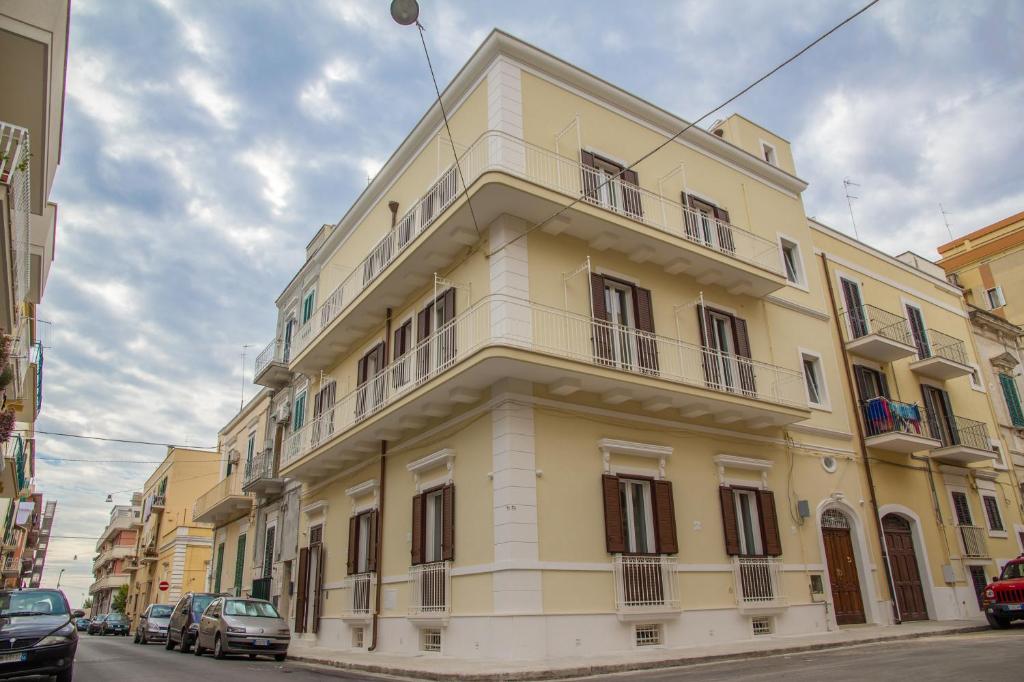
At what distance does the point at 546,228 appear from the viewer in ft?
44.0

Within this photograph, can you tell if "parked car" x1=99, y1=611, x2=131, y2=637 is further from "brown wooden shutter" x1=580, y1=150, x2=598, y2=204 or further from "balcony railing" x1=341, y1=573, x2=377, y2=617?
"brown wooden shutter" x1=580, y1=150, x2=598, y2=204

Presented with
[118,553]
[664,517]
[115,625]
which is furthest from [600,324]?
[118,553]

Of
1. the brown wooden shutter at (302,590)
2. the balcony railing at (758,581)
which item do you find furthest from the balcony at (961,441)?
the brown wooden shutter at (302,590)

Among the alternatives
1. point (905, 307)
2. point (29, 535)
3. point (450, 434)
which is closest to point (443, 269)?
point (450, 434)

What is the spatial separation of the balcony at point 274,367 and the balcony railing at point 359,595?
31.7ft

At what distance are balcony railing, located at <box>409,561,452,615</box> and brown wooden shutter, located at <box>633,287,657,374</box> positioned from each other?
18.0 feet

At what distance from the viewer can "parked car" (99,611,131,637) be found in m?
37.0

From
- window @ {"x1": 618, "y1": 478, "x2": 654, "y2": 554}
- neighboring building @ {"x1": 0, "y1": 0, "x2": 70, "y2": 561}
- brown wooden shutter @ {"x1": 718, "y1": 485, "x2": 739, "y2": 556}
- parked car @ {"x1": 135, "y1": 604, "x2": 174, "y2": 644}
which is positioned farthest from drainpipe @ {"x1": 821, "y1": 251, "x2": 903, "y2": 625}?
parked car @ {"x1": 135, "y1": 604, "x2": 174, "y2": 644}

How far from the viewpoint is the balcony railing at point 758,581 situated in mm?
13383

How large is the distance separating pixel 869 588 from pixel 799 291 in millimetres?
7567

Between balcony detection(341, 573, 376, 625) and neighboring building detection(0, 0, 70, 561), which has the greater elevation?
neighboring building detection(0, 0, 70, 561)

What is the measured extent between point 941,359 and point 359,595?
17.7 meters

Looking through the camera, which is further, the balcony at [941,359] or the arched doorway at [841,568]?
the balcony at [941,359]

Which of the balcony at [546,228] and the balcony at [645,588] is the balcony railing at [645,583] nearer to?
the balcony at [645,588]
